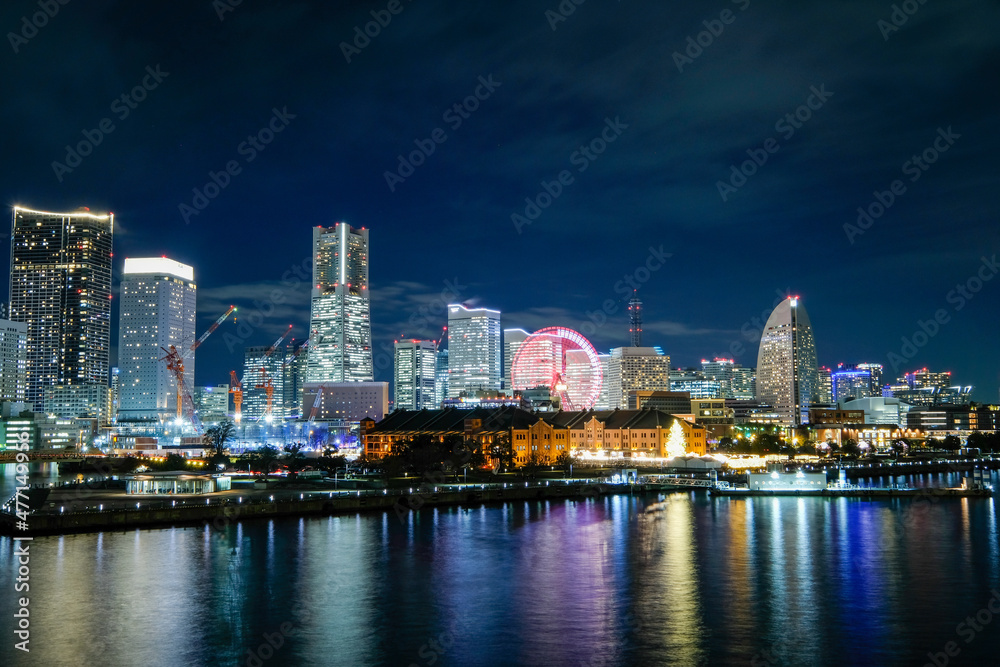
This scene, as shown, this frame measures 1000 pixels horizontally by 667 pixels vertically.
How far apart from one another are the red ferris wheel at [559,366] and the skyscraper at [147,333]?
79568 mm

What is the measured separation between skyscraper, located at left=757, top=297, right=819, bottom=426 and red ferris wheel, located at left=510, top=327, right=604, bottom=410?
4122 centimetres

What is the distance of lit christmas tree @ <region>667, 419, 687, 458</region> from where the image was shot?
82.2 m

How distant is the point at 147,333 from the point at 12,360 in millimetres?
27864

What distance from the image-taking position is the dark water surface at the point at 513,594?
66.8 feet

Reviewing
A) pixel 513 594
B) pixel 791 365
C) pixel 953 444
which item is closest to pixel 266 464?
pixel 513 594

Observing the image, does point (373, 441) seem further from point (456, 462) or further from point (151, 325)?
point (151, 325)

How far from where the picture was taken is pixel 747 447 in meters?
101

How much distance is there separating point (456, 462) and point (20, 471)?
105 ft

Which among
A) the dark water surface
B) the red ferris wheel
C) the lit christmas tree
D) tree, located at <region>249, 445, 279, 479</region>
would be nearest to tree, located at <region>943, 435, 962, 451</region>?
the red ferris wheel

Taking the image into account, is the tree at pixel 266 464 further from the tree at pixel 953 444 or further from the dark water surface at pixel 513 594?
the tree at pixel 953 444

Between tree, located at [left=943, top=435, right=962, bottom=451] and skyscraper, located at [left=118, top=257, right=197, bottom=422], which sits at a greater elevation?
skyscraper, located at [left=118, top=257, right=197, bottom=422]

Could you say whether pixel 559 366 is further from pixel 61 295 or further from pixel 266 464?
pixel 266 464

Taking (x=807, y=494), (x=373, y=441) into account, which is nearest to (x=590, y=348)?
(x=373, y=441)

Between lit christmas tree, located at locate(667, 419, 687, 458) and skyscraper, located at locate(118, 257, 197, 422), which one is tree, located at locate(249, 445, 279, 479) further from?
skyscraper, located at locate(118, 257, 197, 422)
